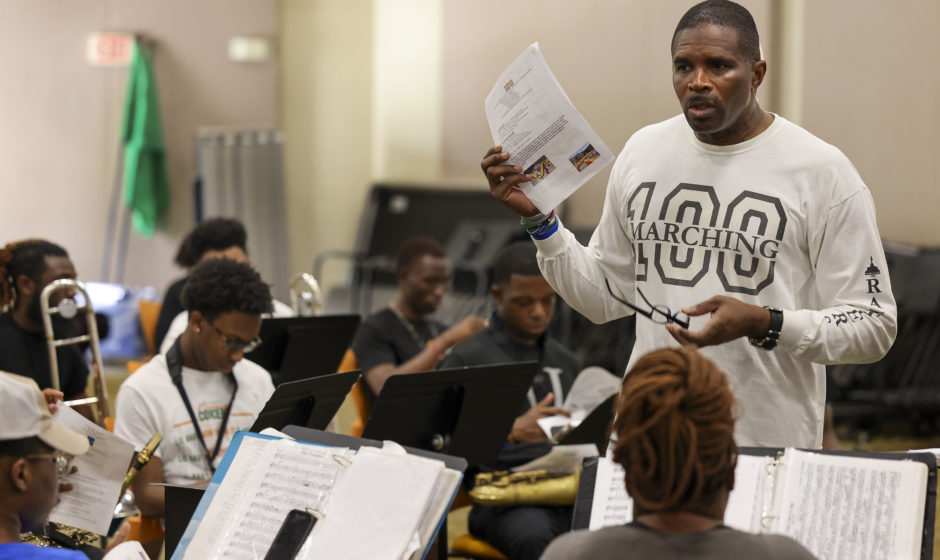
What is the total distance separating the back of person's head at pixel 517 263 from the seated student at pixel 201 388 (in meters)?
1.07

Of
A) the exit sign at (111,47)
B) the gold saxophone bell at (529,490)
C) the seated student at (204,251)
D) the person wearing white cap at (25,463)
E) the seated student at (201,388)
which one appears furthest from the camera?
the exit sign at (111,47)

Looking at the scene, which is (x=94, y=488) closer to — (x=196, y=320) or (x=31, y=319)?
(x=196, y=320)

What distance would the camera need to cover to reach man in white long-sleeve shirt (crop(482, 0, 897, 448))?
7.82 feet

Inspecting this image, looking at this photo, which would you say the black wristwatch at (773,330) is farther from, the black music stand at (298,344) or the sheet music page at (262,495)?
the black music stand at (298,344)

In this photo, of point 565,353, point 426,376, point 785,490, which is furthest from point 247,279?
point 785,490

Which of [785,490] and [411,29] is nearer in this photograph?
[785,490]

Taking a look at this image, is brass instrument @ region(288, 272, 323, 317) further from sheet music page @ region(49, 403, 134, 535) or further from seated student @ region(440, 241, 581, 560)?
sheet music page @ region(49, 403, 134, 535)

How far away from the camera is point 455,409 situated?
355cm

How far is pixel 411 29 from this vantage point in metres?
9.68

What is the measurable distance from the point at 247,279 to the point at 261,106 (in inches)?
267

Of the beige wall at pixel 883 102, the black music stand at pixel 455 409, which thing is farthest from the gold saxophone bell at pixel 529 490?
the beige wall at pixel 883 102

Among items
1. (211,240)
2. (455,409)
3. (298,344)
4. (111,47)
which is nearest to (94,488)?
(455,409)

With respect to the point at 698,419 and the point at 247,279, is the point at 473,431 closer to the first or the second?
the point at 247,279

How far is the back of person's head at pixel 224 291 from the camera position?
136 inches
